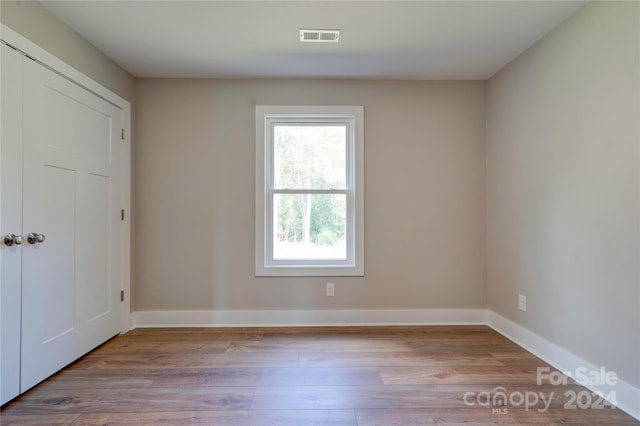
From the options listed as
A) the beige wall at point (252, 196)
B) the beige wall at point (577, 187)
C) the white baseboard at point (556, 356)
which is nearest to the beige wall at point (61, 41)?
the beige wall at point (252, 196)

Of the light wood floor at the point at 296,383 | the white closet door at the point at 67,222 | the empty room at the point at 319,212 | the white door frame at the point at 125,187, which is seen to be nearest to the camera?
the light wood floor at the point at 296,383

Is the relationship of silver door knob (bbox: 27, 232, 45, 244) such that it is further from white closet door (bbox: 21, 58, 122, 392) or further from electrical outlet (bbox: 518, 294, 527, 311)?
electrical outlet (bbox: 518, 294, 527, 311)

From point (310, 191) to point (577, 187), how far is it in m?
2.07

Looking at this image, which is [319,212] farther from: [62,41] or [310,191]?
[62,41]

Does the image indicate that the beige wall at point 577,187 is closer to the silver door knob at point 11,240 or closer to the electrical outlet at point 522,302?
the electrical outlet at point 522,302

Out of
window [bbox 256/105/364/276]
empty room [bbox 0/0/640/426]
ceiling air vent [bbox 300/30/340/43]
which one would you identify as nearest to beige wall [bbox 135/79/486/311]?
empty room [bbox 0/0/640/426]

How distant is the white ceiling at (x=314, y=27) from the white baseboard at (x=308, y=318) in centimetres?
227

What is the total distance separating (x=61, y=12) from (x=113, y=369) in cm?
242

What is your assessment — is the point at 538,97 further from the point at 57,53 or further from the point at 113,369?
the point at 113,369

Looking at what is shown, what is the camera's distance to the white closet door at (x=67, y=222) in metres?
1.93

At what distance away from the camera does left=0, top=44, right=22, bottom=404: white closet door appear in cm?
175

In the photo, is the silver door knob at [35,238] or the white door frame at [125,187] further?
the white door frame at [125,187]

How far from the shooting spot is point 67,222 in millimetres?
2217

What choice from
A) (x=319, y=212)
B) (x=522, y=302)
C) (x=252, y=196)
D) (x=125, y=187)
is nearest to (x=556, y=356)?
(x=522, y=302)
